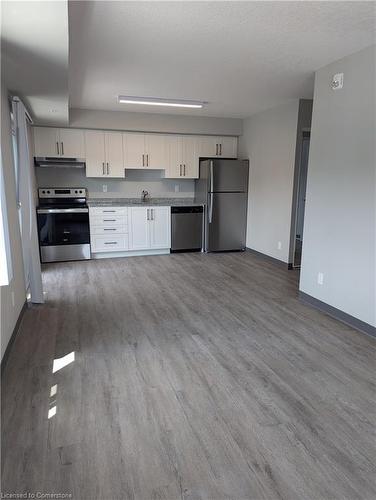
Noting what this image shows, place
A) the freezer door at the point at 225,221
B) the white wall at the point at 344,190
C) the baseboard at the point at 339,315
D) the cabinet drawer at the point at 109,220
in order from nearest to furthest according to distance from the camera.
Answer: the white wall at the point at 344,190 < the baseboard at the point at 339,315 < the cabinet drawer at the point at 109,220 < the freezer door at the point at 225,221

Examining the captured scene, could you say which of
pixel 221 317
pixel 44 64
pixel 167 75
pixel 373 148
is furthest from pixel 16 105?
pixel 373 148

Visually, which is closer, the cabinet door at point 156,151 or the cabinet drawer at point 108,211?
the cabinet drawer at point 108,211

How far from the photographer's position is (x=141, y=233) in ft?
19.5

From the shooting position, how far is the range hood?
5.45 m

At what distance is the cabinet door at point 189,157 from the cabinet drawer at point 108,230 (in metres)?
1.57

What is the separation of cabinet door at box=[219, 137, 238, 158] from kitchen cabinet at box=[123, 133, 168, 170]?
113 cm

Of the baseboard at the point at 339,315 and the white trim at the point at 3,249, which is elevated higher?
the white trim at the point at 3,249

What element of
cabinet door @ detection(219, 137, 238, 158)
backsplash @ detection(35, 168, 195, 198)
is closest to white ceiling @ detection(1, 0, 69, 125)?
backsplash @ detection(35, 168, 195, 198)

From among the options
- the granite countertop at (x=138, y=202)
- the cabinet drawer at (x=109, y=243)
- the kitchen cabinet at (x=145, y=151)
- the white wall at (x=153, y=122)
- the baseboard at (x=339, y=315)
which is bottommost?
the baseboard at (x=339, y=315)

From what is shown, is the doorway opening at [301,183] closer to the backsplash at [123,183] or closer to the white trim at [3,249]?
the backsplash at [123,183]

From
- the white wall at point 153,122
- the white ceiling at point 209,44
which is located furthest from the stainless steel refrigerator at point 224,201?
the white ceiling at point 209,44

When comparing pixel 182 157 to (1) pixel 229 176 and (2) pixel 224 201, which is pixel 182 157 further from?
(2) pixel 224 201

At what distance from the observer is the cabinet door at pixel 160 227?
19.6 feet

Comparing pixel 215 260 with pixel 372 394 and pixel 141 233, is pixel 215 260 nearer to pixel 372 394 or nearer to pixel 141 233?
pixel 141 233
